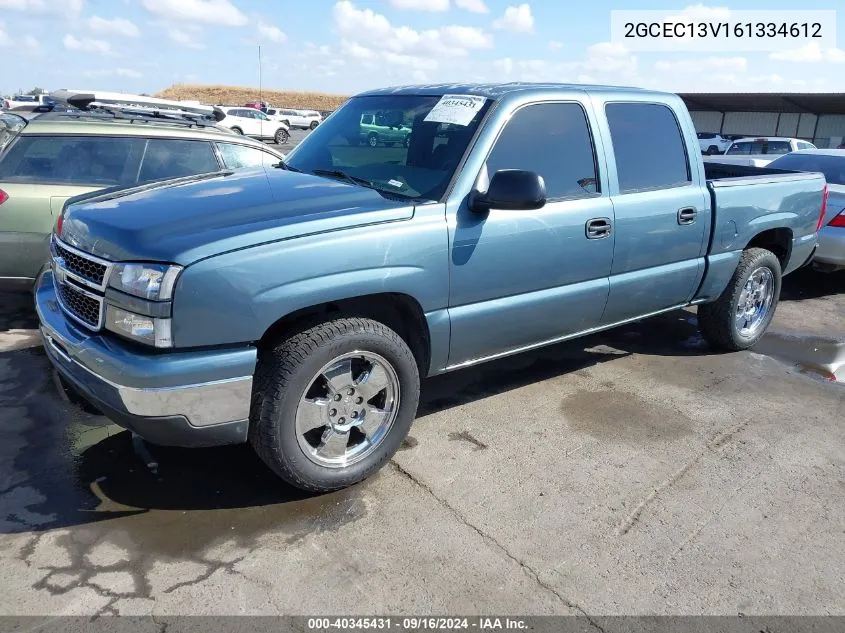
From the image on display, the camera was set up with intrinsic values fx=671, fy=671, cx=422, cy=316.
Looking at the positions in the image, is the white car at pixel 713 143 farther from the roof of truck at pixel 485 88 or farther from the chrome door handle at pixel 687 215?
the roof of truck at pixel 485 88

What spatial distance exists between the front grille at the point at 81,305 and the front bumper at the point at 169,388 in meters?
0.09

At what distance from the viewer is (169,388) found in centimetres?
266

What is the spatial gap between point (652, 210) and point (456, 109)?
1.47 meters

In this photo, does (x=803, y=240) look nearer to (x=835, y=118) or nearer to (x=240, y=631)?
(x=240, y=631)

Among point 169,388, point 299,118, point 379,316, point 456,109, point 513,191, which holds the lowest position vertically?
point 169,388

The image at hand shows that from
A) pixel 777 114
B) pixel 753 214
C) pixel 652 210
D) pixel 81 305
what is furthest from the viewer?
pixel 777 114

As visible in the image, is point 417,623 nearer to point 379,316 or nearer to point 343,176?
point 379,316

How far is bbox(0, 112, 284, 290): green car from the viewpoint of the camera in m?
5.11

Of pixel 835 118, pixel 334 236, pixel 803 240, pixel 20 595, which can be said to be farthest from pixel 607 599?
pixel 835 118

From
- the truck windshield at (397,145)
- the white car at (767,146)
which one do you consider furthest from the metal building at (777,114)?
the truck windshield at (397,145)

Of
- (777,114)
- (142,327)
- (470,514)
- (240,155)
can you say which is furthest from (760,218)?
(777,114)

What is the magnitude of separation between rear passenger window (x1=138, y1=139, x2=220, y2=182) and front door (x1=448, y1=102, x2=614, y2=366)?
302 cm

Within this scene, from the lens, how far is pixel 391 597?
2605mm

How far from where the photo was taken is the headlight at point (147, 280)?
264 cm
